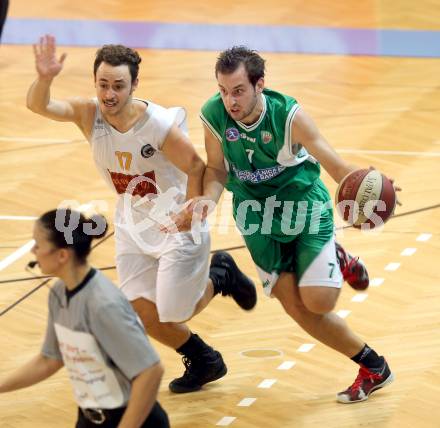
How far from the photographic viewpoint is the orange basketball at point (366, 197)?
555cm

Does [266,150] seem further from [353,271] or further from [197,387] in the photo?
[197,387]

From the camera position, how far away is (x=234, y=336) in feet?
22.3

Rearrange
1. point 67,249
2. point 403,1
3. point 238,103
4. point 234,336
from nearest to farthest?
point 67,249 < point 238,103 < point 234,336 < point 403,1

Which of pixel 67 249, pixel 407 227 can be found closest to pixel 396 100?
pixel 407 227

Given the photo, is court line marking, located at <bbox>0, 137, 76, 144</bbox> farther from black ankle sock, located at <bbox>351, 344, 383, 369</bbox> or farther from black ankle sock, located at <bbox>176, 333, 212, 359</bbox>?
black ankle sock, located at <bbox>351, 344, 383, 369</bbox>

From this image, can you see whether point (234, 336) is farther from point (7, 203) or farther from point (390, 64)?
point (390, 64)

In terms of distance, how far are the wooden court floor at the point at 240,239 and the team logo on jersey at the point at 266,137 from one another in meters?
1.31

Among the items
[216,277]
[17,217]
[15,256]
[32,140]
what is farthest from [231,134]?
[32,140]

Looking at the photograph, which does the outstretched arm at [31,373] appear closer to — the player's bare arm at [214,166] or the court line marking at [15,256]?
the player's bare arm at [214,166]

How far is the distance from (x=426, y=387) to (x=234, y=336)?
1.27 meters

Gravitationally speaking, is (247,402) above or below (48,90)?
below

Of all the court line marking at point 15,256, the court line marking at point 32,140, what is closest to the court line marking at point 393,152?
the court line marking at point 32,140

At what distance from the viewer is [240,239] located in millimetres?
8383

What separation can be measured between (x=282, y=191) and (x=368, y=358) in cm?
95
